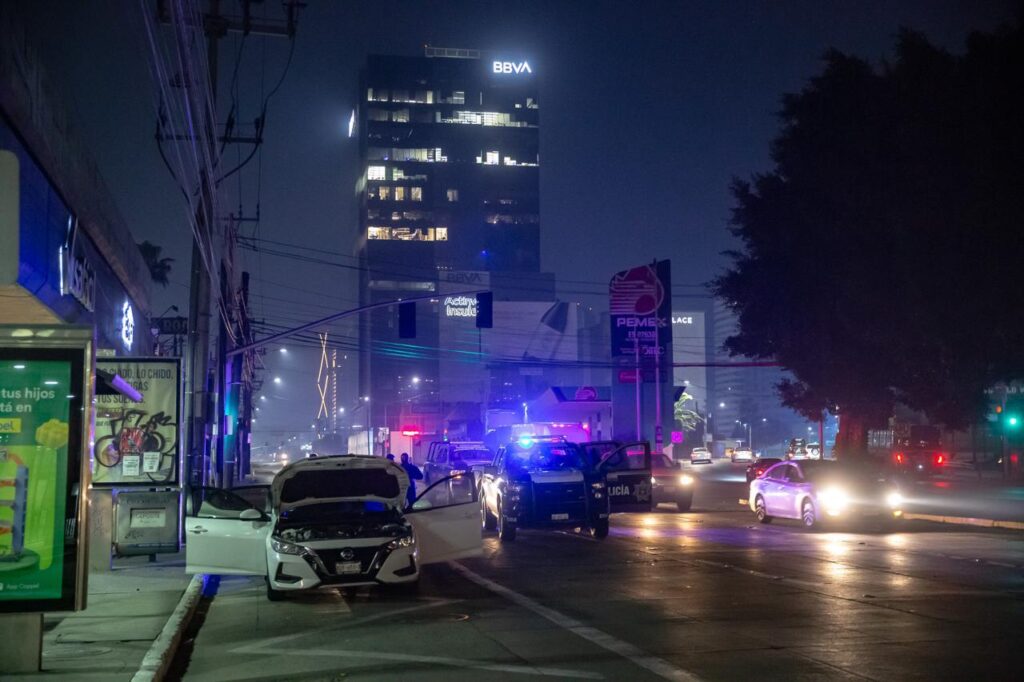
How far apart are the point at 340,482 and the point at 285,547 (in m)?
2.60

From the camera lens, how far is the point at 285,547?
13484mm

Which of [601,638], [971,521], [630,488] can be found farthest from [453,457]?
[601,638]

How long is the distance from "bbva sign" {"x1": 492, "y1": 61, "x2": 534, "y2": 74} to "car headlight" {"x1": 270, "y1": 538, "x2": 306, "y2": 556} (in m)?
173

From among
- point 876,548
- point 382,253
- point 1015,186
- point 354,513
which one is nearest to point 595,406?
point 1015,186

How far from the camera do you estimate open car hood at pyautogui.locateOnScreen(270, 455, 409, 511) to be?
14.8m

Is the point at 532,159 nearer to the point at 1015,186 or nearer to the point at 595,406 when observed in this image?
the point at 595,406

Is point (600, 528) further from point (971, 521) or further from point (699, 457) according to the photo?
point (699, 457)

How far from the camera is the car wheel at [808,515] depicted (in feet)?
80.1

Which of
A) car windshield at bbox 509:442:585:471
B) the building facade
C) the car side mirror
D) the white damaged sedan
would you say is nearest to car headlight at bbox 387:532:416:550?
the white damaged sedan

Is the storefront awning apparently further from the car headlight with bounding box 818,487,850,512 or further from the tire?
the car headlight with bounding box 818,487,850,512

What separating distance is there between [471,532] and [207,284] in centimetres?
1222

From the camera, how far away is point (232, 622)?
41.6 ft

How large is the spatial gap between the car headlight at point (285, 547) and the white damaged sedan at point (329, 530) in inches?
0.5

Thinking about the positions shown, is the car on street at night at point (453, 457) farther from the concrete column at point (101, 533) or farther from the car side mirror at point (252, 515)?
the car side mirror at point (252, 515)
